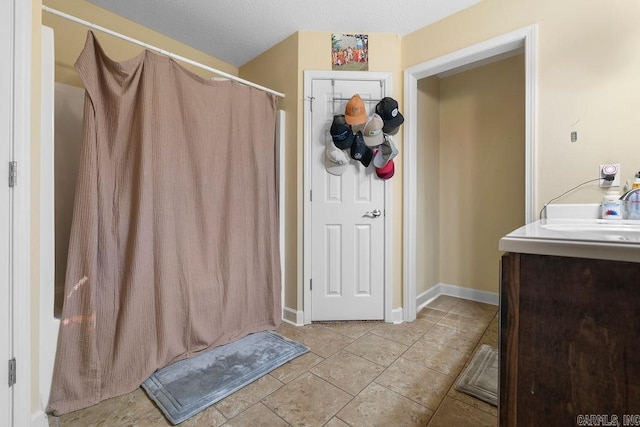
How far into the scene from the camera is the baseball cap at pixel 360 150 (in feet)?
6.98

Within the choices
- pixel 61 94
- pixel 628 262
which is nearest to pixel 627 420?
pixel 628 262

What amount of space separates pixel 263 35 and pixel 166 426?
2688 millimetres

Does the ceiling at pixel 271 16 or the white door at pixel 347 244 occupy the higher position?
the ceiling at pixel 271 16

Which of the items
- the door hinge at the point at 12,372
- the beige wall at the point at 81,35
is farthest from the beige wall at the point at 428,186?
the door hinge at the point at 12,372

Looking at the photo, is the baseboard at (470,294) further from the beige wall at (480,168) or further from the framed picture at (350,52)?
the framed picture at (350,52)

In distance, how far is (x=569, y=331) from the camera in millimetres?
612

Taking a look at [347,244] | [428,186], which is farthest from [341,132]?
[428,186]

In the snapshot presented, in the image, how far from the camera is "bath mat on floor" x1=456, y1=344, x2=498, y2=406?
1401mm

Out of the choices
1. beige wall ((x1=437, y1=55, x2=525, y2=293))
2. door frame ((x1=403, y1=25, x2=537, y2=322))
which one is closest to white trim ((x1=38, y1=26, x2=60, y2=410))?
door frame ((x1=403, y1=25, x2=537, y2=322))

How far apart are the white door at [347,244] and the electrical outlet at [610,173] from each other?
1.27 meters

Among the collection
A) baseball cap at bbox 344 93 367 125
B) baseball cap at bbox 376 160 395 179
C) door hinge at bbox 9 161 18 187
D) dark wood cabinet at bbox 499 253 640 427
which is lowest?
dark wood cabinet at bbox 499 253 640 427

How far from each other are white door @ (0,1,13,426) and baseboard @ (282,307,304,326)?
1568 mm

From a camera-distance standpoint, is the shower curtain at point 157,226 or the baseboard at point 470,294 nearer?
the shower curtain at point 157,226

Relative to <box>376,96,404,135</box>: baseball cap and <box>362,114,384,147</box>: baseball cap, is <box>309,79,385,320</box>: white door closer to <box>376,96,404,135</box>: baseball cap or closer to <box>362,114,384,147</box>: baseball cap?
<box>362,114,384,147</box>: baseball cap
